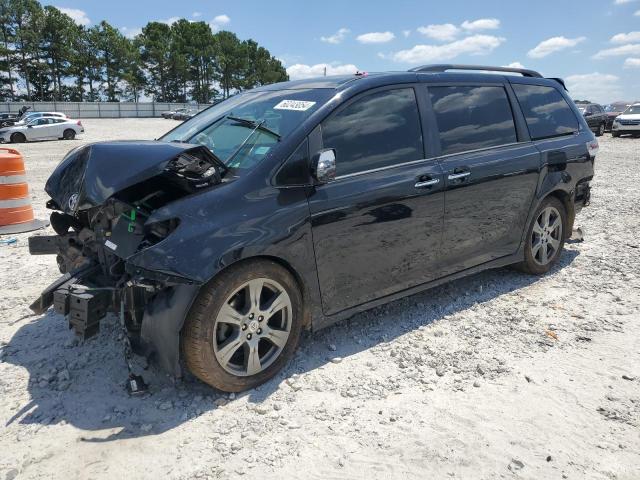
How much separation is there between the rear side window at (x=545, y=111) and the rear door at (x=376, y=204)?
152 centimetres

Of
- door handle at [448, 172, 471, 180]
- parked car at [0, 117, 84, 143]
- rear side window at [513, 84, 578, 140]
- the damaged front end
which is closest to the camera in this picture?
the damaged front end

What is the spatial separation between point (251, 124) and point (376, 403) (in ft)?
6.88

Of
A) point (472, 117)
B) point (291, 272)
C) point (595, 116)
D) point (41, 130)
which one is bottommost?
point (291, 272)

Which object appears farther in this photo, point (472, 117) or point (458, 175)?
point (472, 117)

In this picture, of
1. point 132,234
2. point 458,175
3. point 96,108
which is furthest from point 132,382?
point 96,108

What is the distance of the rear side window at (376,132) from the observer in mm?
3424

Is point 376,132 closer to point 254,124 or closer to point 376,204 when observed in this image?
A: point 376,204

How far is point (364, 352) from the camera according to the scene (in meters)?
3.62

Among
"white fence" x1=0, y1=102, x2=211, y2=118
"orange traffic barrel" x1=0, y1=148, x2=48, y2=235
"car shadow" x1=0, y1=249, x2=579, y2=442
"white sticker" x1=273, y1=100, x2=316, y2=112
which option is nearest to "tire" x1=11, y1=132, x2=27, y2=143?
"orange traffic barrel" x1=0, y1=148, x2=48, y2=235

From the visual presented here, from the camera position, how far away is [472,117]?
167 inches

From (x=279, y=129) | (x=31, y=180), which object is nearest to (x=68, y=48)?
(x=31, y=180)

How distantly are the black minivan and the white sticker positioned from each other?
0.05 ft

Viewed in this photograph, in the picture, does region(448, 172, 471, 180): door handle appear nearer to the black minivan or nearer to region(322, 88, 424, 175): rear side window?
the black minivan

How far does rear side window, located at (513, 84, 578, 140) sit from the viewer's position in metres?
4.77
